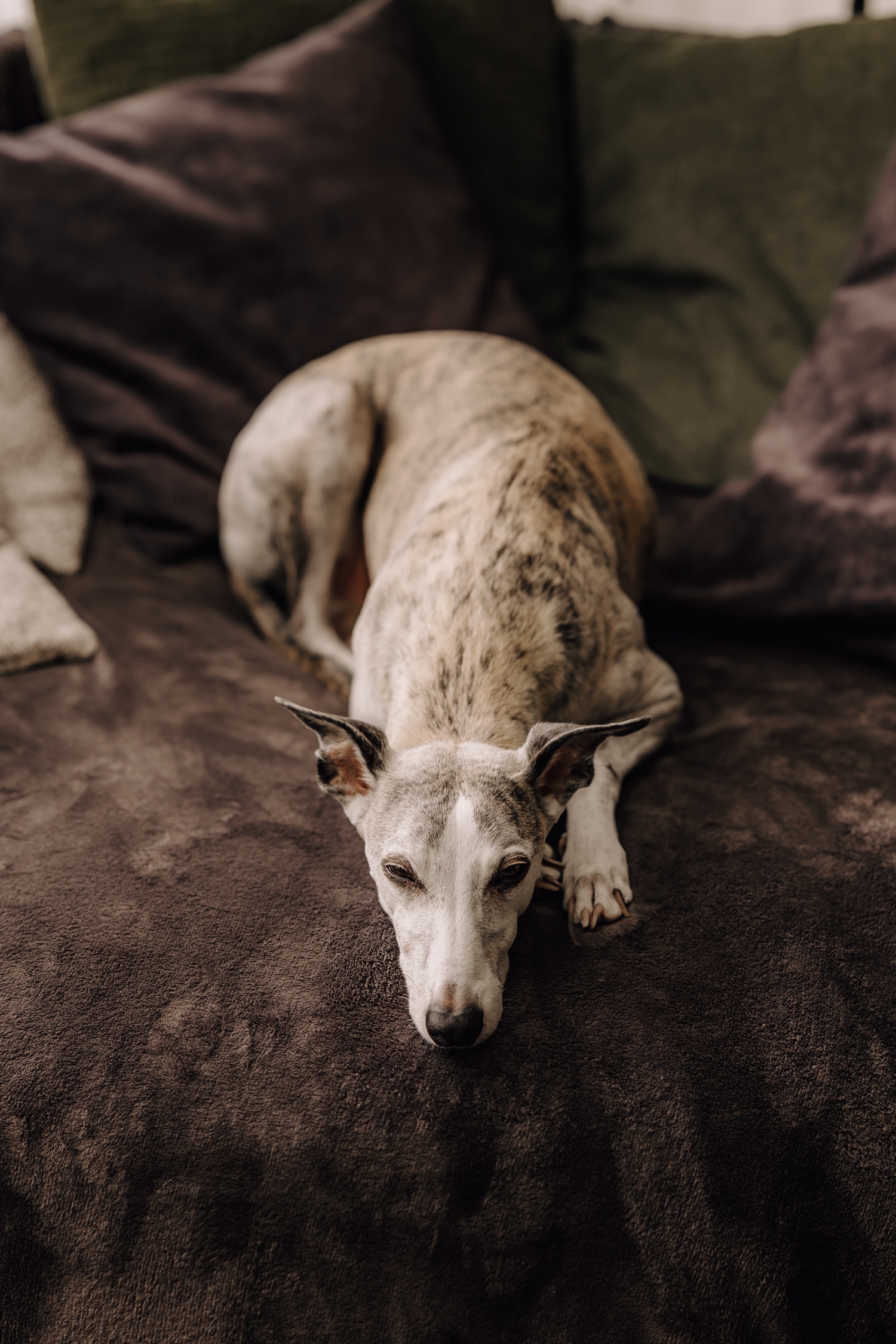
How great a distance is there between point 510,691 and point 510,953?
437 mm

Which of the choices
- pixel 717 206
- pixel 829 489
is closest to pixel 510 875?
pixel 829 489

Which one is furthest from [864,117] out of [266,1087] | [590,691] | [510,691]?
[266,1087]

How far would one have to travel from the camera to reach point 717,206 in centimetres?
250

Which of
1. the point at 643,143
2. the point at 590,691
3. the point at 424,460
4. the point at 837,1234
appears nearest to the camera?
the point at 837,1234

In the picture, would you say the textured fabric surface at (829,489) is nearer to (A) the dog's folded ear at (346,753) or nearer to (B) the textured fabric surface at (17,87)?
(A) the dog's folded ear at (346,753)

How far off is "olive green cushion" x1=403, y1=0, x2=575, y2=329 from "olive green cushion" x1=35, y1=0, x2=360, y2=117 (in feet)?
1.07

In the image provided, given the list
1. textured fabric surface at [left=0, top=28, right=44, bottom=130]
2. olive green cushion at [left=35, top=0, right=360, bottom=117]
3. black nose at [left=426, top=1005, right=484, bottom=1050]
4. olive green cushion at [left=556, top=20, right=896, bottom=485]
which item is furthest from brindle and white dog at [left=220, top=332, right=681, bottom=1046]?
textured fabric surface at [left=0, top=28, right=44, bottom=130]

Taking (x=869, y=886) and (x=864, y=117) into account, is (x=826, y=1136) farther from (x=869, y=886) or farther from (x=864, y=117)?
(x=864, y=117)

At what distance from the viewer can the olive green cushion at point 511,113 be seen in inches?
102

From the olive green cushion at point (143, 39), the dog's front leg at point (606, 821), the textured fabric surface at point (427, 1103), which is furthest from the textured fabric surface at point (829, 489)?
the olive green cushion at point (143, 39)

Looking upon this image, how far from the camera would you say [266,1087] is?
1111 millimetres

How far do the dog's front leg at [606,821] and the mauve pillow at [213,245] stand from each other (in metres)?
1.32

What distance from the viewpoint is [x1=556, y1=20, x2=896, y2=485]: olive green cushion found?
7.72 feet

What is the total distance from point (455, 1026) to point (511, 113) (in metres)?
2.55
